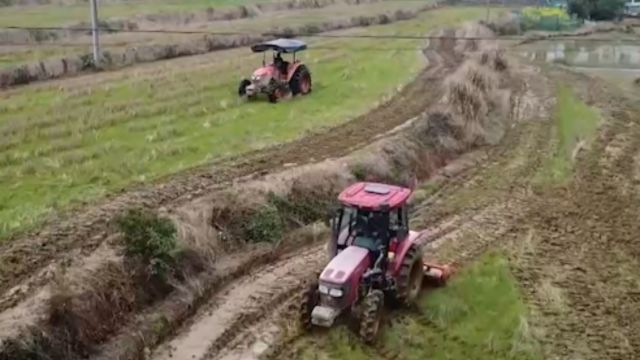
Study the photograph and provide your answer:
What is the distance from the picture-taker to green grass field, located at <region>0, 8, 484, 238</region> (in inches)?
868

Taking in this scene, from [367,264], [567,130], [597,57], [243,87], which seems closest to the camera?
[367,264]

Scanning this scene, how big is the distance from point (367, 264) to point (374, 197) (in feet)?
3.94

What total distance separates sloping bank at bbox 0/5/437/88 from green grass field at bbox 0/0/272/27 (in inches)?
356

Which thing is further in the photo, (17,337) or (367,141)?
(367,141)

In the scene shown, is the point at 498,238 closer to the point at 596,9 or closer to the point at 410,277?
the point at 410,277

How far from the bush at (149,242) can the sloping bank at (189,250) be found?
0.06ft

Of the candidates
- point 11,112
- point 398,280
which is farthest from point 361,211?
point 11,112

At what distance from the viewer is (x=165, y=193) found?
69.2 ft

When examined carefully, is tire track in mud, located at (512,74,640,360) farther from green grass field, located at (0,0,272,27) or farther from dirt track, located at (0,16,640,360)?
green grass field, located at (0,0,272,27)

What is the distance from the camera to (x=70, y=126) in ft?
92.1

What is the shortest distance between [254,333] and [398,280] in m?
2.66

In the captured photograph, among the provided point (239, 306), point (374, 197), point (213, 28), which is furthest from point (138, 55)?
point (374, 197)

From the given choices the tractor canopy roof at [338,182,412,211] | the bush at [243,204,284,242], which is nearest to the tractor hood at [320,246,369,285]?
the tractor canopy roof at [338,182,412,211]

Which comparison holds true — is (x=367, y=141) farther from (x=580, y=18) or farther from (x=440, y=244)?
(x=580, y=18)
